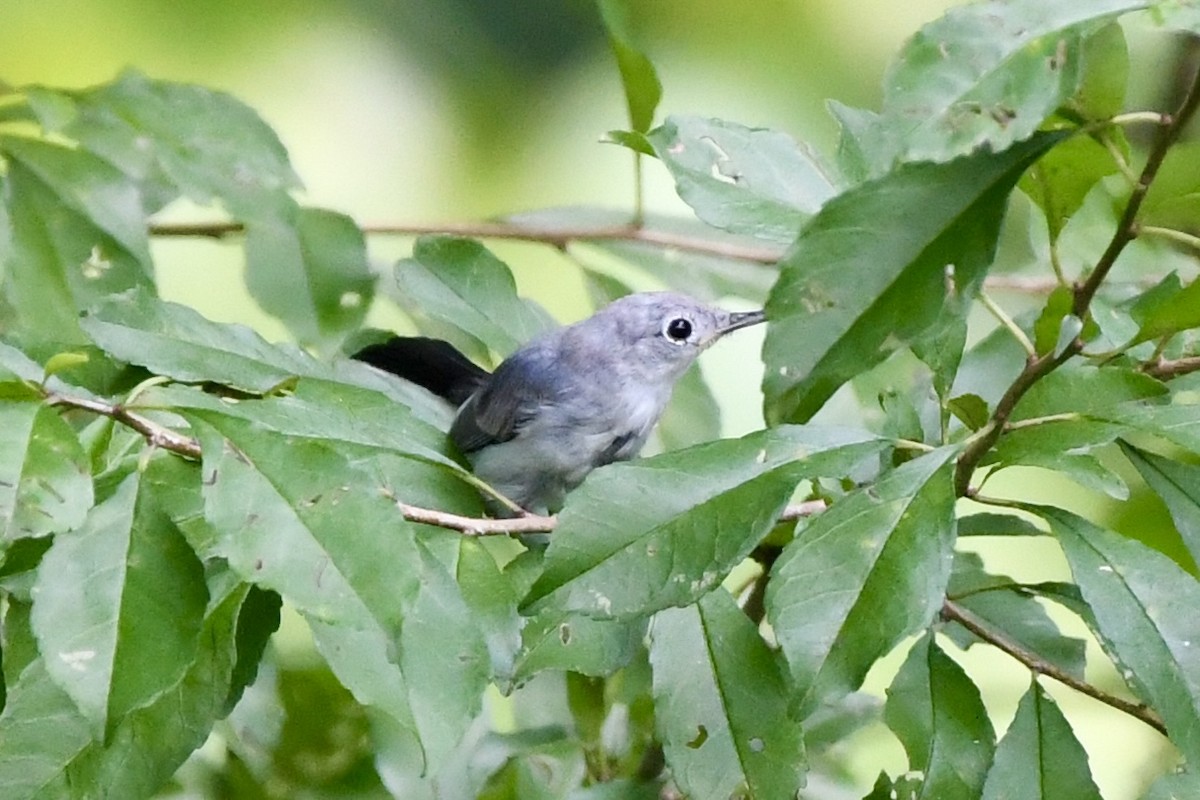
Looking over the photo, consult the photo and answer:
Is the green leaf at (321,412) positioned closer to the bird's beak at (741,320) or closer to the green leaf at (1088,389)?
the green leaf at (1088,389)

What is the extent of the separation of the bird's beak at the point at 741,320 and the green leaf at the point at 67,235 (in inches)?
21.2

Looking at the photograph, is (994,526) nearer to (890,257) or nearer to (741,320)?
(890,257)

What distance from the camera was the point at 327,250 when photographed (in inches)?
48.9

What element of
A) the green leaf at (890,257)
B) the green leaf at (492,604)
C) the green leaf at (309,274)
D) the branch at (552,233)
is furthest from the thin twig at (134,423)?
the branch at (552,233)

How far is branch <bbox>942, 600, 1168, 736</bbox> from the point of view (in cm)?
75

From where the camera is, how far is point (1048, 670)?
30.4 inches

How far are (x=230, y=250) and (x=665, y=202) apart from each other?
74 cm

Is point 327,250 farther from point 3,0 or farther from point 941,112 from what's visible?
point 3,0

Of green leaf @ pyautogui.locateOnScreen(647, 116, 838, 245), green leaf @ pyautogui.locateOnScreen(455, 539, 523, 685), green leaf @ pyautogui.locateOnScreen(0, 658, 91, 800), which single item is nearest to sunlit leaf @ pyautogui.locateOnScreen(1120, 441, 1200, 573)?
green leaf @ pyautogui.locateOnScreen(647, 116, 838, 245)

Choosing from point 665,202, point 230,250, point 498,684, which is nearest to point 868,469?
point 498,684

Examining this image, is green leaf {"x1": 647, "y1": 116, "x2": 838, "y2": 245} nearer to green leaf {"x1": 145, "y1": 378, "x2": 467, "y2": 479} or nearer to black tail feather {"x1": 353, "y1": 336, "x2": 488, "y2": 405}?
green leaf {"x1": 145, "y1": 378, "x2": 467, "y2": 479}

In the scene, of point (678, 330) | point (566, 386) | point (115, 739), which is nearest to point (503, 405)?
point (566, 386)

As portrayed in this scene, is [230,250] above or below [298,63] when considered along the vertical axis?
below

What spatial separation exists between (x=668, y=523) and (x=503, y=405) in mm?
584
